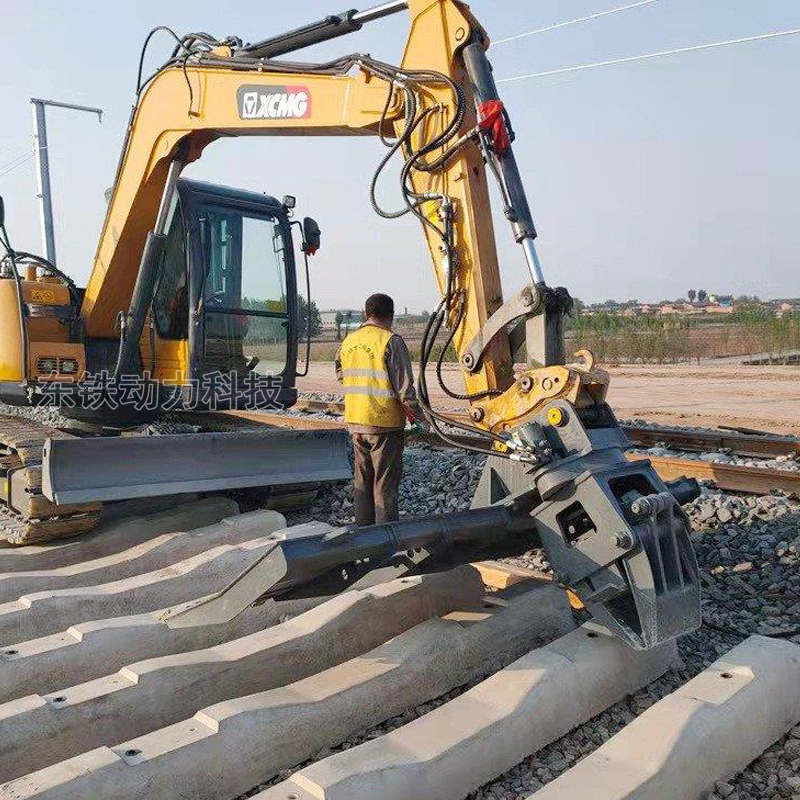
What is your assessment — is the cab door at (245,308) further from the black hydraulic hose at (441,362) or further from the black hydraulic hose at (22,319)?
the black hydraulic hose at (441,362)

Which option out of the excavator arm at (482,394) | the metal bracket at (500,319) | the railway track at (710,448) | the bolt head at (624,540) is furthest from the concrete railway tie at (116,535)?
the bolt head at (624,540)

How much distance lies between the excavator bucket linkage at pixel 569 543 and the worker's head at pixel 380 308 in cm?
153

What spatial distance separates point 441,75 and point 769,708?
317cm

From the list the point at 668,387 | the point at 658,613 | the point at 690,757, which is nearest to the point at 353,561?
the point at 658,613

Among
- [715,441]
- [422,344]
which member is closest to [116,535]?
[422,344]

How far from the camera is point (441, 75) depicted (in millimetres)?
4172

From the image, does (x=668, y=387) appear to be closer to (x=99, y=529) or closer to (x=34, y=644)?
(x=99, y=529)

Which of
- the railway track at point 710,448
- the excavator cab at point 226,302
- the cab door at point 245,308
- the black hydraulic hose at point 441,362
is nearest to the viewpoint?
the black hydraulic hose at point 441,362

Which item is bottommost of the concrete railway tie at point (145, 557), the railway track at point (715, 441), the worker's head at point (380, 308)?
the concrete railway tie at point (145, 557)

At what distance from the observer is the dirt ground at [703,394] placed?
11.7 meters

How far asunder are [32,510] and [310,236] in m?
3.39

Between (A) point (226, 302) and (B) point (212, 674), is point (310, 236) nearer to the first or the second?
(A) point (226, 302)

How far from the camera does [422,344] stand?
4.27 meters

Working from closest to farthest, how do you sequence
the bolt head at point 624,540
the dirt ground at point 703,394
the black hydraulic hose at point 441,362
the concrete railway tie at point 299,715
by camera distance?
the concrete railway tie at point 299,715 → the bolt head at point 624,540 → the black hydraulic hose at point 441,362 → the dirt ground at point 703,394
